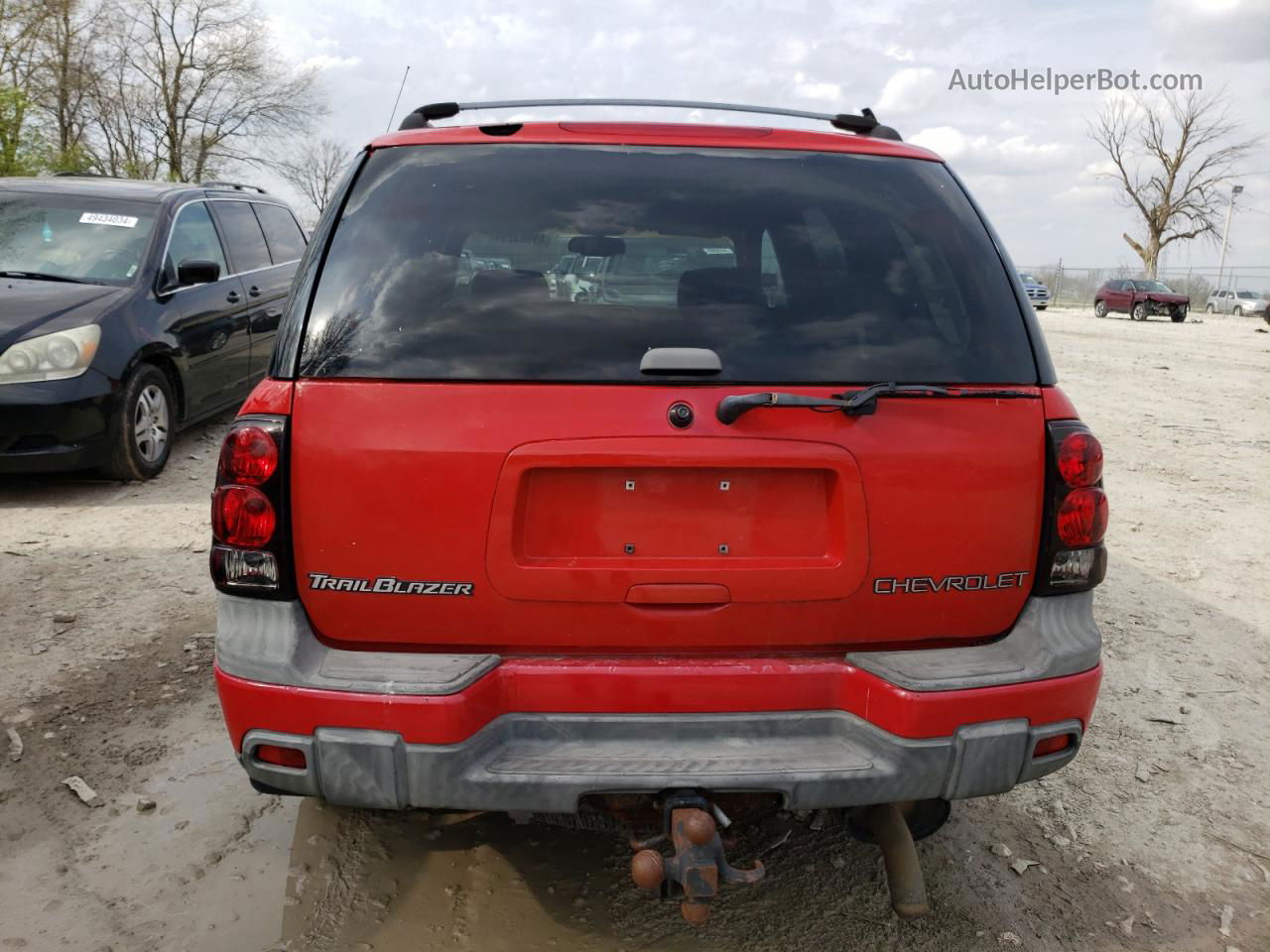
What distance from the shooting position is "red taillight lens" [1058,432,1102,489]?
7.62 feet

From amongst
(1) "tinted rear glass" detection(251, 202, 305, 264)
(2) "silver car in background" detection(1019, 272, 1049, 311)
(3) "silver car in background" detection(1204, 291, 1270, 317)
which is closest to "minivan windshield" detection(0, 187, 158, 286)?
(1) "tinted rear glass" detection(251, 202, 305, 264)

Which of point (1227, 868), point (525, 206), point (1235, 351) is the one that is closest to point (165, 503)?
point (525, 206)

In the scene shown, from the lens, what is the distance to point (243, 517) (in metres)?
2.24

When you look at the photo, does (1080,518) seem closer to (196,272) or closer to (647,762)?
(647,762)

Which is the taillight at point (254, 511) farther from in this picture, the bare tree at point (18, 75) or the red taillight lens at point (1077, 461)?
the bare tree at point (18, 75)

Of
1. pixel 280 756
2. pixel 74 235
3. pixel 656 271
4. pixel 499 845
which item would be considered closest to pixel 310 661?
pixel 280 756

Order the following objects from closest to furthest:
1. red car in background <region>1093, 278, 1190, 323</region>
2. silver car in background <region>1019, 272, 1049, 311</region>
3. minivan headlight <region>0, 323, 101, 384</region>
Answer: minivan headlight <region>0, 323, 101, 384</region> → red car in background <region>1093, 278, 1190, 323</region> → silver car in background <region>1019, 272, 1049, 311</region>

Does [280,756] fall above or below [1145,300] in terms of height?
below

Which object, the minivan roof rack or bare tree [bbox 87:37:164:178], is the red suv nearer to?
the minivan roof rack

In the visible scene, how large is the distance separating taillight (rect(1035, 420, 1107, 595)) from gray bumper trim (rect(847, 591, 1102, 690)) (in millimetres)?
52

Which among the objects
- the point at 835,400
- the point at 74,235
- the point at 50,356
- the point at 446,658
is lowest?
the point at 446,658

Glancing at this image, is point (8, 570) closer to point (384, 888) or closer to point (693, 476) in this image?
point (384, 888)

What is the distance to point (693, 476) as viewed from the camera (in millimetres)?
2188

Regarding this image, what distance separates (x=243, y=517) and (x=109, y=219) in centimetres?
576
